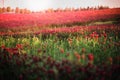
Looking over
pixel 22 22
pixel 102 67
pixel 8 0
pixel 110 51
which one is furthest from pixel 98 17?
pixel 102 67

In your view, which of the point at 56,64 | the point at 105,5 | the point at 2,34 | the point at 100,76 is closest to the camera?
the point at 100,76

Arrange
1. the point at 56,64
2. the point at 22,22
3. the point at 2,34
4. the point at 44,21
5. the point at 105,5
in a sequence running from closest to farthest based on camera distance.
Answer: the point at 56,64, the point at 2,34, the point at 105,5, the point at 22,22, the point at 44,21

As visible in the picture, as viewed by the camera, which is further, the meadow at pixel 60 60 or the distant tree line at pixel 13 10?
the distant tree line at pixel 13 10

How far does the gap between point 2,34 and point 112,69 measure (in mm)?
4008

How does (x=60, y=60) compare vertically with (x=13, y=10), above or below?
below

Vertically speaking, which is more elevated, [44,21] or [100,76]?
[44,21]

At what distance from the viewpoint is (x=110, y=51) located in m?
4.52

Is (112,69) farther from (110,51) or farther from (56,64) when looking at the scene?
(110,51)

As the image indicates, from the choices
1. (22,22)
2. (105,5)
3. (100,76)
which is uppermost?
(105,5)

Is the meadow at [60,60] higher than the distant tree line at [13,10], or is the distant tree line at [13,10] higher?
the distant tree line at [13,10]

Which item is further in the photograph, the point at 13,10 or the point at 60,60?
the point at 13,10

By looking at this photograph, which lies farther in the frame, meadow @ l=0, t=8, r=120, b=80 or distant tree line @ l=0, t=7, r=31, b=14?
distant tree line @ l=0, t=7, r=31, b=14

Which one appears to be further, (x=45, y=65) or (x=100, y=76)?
(x=45, y=65)

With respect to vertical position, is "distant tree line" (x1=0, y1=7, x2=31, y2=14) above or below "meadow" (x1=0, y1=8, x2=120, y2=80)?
above
